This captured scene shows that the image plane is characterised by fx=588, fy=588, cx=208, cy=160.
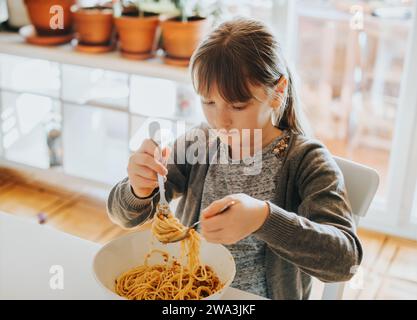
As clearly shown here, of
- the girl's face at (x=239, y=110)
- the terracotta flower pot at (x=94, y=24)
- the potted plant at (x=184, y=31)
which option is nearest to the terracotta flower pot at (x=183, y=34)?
the potted plant at (x=184, y=31)

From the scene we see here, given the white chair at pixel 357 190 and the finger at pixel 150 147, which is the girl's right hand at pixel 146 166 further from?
the white chair at pixel 357 190

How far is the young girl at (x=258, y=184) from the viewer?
3.38 feet

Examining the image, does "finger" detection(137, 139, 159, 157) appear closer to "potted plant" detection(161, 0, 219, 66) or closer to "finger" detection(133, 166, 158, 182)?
"finger" detection(133, 166, 158, 182)

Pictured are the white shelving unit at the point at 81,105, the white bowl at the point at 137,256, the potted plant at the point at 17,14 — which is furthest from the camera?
the potted plant at the point at 17,14

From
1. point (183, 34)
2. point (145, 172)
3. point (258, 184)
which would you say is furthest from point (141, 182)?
point (183, 34)

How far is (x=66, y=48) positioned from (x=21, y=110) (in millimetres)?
437

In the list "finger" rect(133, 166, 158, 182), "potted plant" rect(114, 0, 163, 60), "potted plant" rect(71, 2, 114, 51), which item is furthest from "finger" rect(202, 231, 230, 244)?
"potted plant" rect(71, 2, 114, 51)

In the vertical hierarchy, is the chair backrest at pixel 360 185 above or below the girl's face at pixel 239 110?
below

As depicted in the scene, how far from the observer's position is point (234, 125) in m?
1.15

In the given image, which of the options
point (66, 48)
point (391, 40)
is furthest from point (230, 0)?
point (391, 40)

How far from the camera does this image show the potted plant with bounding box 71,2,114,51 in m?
2.50

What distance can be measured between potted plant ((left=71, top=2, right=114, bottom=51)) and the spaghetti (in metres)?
1.61

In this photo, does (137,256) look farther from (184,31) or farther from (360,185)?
(184,31)

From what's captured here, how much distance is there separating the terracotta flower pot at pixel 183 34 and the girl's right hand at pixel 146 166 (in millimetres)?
1270
